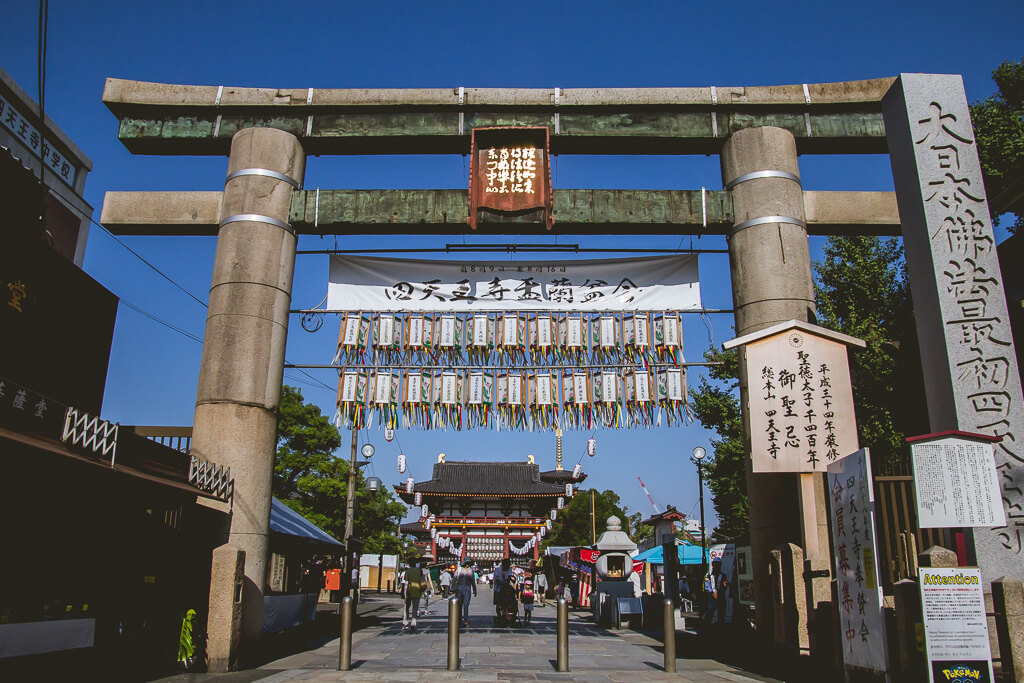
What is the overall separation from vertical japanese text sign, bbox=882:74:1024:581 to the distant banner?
152 inches

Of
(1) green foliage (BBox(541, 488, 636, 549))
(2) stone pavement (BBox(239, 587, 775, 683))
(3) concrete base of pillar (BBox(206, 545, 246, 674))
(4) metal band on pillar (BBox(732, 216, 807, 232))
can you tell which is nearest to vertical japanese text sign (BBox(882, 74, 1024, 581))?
(4) metal band on pillar (BBox(732, 216, 807, 232))

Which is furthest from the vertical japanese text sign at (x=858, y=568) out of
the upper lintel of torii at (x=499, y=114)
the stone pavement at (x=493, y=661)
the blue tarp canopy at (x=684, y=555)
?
the blue tarp canopy at (x=684, y=555)

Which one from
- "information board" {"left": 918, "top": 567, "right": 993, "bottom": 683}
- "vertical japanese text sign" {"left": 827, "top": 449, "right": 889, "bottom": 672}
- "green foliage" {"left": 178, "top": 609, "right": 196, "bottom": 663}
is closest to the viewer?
"information board" {"left": 918, "top": 567, "right": 993, "bottom": 683}

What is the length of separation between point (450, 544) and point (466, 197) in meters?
32.7

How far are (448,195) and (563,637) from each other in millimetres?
7418

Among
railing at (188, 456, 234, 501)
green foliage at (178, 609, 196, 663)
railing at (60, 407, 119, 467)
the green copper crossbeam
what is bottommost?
green foliage at (178, 609, 196, 663)

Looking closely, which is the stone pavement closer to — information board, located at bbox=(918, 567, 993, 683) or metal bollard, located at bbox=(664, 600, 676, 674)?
metal bollard, located at bbox=(664, 600, 676, 674)

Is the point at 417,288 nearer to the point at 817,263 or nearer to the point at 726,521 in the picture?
the point at 817,263

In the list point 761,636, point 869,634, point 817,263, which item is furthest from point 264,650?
point 817,263

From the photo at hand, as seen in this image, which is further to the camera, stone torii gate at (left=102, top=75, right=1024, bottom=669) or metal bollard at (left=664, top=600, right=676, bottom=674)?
stone torii gate at (left=102, top=75, right=1024, bottom=669)

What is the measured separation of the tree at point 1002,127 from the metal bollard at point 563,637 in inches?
600

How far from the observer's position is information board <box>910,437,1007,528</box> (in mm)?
6660

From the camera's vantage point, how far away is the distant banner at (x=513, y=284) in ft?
39.5

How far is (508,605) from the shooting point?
647 inches
